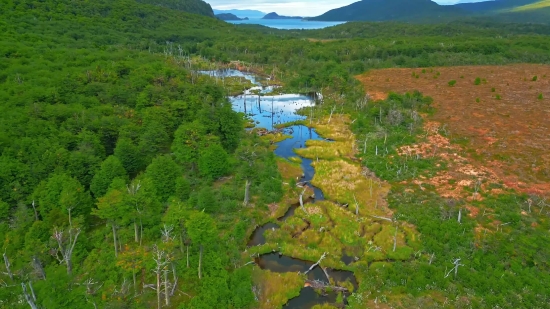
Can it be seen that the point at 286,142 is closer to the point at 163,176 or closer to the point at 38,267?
the point at 163,176

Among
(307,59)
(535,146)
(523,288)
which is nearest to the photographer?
(523,288)

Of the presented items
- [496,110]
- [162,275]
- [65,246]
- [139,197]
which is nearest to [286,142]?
[139,197]

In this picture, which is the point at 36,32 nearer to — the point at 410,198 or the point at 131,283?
the point at 131,283

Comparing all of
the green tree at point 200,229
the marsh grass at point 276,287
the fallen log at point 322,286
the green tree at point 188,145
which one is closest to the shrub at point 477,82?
the green tree at point 188,145

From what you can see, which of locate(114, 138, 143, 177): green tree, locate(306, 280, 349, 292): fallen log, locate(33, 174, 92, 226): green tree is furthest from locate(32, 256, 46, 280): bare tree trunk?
locate(306, 280, 349, 292): fallen log

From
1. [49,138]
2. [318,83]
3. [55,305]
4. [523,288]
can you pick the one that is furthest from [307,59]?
[55,305]

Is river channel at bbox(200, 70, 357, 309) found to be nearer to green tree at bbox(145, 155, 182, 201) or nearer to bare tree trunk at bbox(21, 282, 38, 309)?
green tree at bbox(145, 155, 182, 201)
